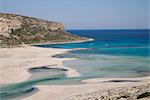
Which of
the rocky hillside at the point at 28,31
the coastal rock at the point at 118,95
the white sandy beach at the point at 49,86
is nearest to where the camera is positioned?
the coastal rock at the point at 118,95

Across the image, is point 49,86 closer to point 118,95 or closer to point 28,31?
point 118,95

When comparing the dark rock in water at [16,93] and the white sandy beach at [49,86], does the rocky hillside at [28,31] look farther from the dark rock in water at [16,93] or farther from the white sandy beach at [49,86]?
the dark rock in water at [16,93]

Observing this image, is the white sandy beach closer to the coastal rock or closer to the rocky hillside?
the coastal rock

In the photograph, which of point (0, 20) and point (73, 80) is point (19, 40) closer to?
point (0, 20)

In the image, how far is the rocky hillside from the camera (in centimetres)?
10650

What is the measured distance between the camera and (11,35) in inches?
4240

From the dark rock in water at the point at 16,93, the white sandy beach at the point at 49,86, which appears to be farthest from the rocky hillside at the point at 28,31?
the dark rock in water at the point at 16,93

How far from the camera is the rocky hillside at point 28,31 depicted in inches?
4193

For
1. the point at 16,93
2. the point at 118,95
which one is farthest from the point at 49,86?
the point at 118,95

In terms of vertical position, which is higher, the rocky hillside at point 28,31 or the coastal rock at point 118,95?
the rocky hillside at point 28,31

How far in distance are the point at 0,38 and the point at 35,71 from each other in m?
52.3

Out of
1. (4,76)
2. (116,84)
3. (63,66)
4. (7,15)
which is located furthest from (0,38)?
(116,84)

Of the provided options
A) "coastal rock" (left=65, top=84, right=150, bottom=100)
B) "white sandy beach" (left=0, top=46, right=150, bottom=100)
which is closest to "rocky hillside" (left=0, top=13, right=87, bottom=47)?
"white sandy beach" (left=0, top=46, right=150, bottom=100)

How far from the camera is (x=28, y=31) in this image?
387 ft
